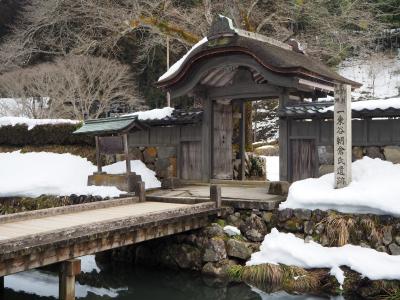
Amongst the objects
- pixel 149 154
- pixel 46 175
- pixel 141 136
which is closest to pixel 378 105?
pixel 149 154

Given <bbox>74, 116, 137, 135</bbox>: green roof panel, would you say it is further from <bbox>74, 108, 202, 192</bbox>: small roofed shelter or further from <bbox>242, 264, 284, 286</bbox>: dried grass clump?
<bbox>242, 264, 284, 286</bbox>: dried grass clump

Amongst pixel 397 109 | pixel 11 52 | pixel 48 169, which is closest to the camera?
pixel 397 109

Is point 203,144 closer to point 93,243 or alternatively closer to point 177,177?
point 177,177

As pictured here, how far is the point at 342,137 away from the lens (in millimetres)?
9094

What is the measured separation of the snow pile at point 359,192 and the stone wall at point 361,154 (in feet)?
0.78

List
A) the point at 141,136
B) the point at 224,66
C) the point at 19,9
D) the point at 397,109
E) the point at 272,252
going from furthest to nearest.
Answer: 1. the point at 19,9
2. the point at 141,136
3. the point at 224,66
4. the point at 397,109
5. the point at 272,252

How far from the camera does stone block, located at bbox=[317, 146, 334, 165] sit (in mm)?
10602

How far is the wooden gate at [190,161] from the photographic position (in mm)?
13406

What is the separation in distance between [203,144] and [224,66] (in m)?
2.45

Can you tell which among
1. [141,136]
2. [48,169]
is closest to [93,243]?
[141,136]

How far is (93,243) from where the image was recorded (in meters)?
7.04

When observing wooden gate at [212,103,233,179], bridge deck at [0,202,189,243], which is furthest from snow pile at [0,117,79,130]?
bridge deck at [0,202,189,243]

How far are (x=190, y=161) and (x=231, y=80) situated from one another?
276cm

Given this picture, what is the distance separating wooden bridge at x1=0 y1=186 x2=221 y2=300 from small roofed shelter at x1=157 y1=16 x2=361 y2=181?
3.39 meters
